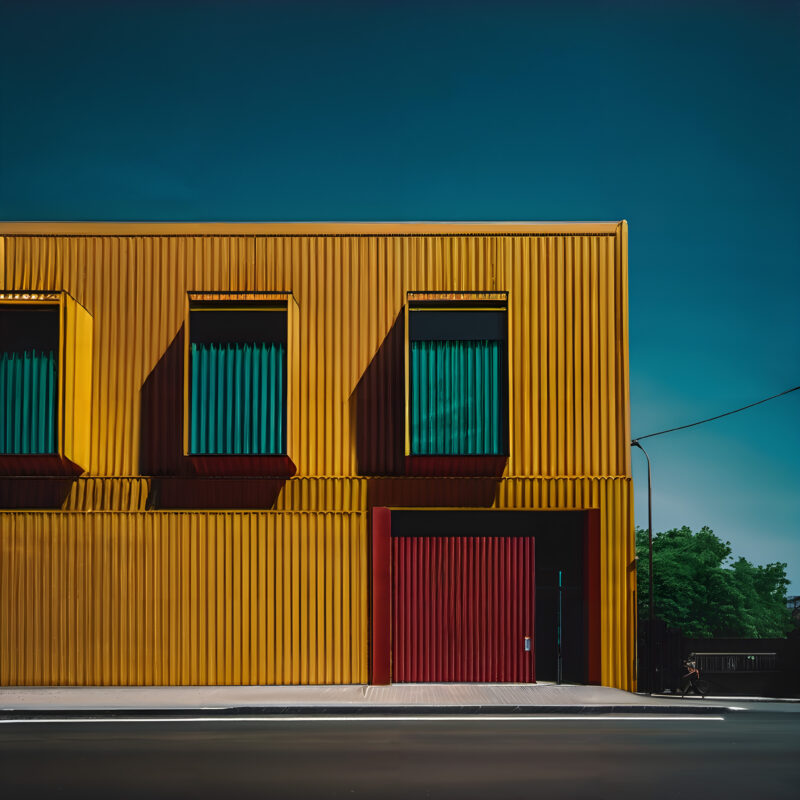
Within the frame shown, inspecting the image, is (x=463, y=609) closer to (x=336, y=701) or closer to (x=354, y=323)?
(x=336, y=701)

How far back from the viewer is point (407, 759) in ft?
37.2

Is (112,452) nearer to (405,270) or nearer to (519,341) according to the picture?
(405,270)

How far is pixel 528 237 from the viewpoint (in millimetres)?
19375

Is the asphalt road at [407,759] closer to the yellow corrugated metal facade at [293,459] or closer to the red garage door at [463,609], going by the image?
the red garage door at [463,609]

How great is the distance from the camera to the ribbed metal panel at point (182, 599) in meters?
18.2

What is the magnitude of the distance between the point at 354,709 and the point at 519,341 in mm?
8026

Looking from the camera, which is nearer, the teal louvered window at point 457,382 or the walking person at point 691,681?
the teal louvered window at point 457,382

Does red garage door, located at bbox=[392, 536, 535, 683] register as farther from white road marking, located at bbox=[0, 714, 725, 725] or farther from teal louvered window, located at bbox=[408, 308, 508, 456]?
white road marking, located at bbox=[0, 714, 725, 725]

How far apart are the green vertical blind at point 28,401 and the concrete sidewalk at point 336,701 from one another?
15.4 feet

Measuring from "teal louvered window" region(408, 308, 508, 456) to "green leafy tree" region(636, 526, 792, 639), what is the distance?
64790 mm

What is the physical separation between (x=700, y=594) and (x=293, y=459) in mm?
73972

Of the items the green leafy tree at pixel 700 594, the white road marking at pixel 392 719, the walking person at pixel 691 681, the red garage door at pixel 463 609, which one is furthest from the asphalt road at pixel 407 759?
the green leafy tree at pixel 700 594

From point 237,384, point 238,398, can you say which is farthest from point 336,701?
point 237,384

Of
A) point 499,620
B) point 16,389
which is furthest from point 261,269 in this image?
point 499,620
